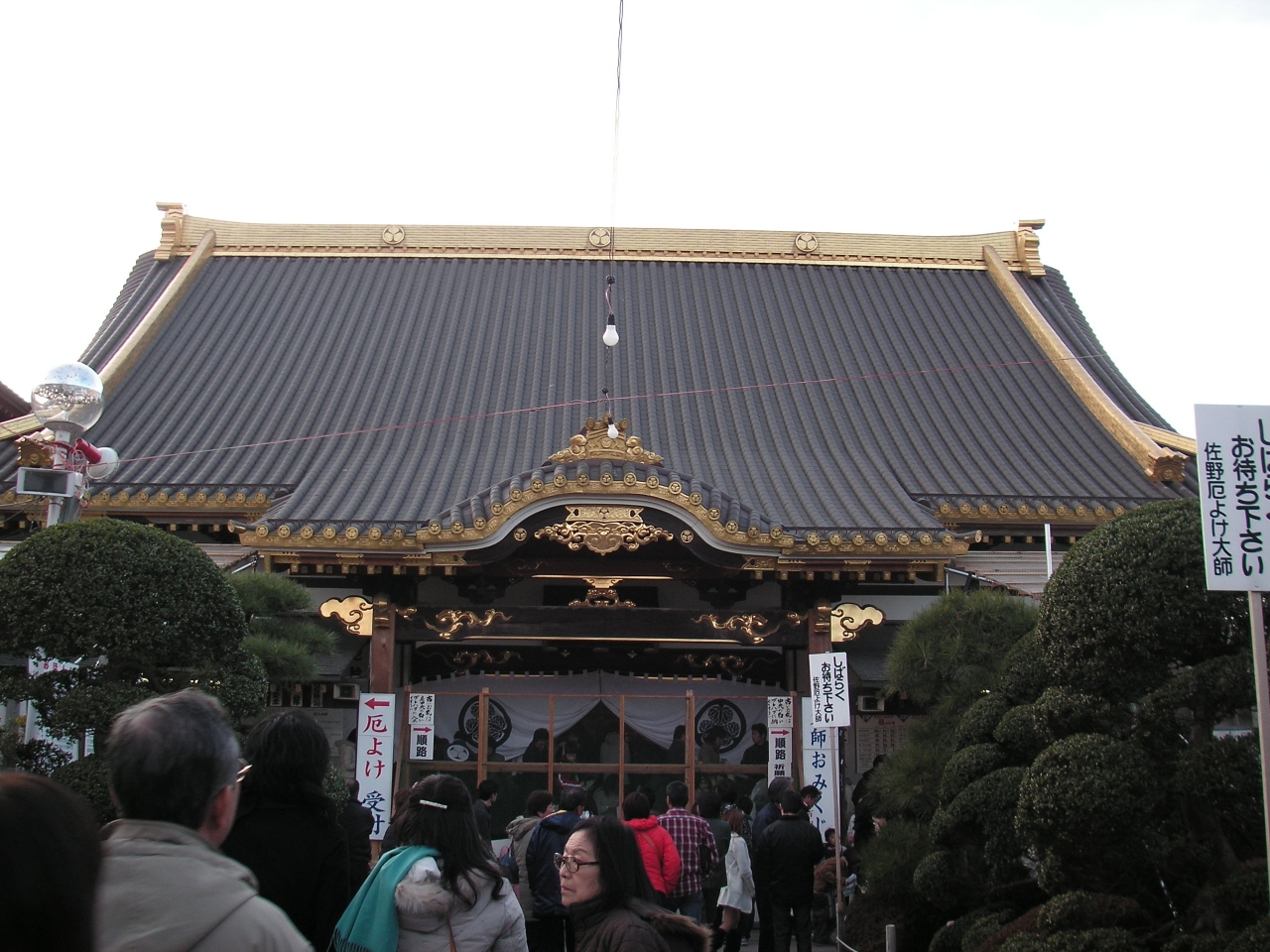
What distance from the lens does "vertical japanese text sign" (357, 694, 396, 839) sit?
10.1 m

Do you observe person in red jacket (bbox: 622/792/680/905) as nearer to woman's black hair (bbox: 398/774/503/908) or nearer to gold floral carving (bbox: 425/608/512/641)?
woman's black hair (bbox: 398/774/503/908)

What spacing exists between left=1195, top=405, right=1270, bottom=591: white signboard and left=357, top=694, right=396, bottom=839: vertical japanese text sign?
6.98 m

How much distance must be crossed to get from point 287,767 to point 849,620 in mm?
8276

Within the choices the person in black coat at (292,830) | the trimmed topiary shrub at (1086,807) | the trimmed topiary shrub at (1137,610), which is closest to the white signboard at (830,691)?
the trimmed topiary shrub at (1137,610)

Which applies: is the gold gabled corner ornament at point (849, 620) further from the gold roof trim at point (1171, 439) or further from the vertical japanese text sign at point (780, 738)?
the gold roof trim at point (1171, 439)

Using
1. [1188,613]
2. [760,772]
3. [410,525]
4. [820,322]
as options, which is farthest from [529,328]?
[1188,613]

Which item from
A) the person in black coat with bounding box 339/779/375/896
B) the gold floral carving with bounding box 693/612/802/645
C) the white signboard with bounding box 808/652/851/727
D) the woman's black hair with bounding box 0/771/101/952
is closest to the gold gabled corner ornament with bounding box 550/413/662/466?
the gold floral carving with bounding box 693/612/802/645

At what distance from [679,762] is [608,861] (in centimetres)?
815

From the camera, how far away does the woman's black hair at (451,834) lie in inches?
149

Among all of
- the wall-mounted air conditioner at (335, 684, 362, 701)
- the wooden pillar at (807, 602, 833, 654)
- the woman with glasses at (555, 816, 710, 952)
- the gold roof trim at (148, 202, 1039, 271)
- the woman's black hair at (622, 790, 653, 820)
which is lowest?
the woman's black hair at (622, 790, 653, 820)

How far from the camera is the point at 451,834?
383cm

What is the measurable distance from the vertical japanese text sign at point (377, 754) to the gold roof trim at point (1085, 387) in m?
8.37

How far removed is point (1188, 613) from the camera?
604cm

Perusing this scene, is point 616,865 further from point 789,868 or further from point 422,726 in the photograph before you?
point 422,726
